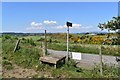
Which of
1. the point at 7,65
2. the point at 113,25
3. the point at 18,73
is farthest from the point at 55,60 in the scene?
the point at 113,25

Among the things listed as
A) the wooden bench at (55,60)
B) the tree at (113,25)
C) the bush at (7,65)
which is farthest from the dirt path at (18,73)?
the tree at (113,25)

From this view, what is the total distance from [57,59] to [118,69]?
269cm

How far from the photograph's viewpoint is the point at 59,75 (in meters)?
9.20

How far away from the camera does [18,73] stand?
9.92m

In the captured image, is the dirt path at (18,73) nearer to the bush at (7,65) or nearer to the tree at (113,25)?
the bush at (7,65)

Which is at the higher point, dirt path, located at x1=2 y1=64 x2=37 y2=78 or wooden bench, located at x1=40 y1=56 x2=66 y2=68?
wooden bench, located at x1=40 y1=56 x2=66 y2=68

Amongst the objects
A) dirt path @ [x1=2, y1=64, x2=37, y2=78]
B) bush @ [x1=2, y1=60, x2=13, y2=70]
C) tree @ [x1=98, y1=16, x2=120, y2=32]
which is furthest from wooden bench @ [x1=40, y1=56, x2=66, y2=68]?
tree @ [x1=98, y1=16, x2=120, y2=32]

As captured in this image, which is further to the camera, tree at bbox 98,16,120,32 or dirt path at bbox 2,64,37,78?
tree at bbox 98,16,120,32

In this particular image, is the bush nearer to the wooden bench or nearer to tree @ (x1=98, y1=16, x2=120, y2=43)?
the wooden bench

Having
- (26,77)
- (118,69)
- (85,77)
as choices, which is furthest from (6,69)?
(118,69)

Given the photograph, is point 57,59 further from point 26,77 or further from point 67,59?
point 26,77

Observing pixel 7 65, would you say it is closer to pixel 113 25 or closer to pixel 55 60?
pixel 55 60

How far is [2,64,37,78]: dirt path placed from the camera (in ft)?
31.2

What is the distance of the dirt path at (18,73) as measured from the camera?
951cm
